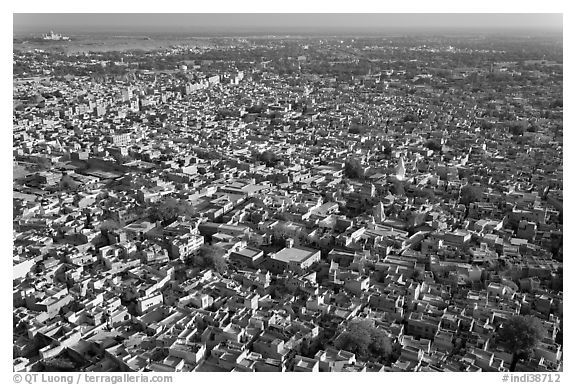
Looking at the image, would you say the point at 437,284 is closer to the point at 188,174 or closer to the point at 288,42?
the point at 188,174

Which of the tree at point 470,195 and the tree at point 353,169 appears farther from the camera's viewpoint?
the tree at point 353,169

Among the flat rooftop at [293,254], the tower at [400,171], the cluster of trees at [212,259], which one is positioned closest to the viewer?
the cluster of trees at [212,259]

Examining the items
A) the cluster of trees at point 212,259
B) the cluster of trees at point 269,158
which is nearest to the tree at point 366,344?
the cluster of trees at point 212,259

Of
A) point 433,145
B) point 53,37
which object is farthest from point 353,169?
point 53,37

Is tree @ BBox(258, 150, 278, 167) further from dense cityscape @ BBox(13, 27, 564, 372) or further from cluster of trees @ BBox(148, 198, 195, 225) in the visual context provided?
cluster of trees @ BBox(148, 198, 195, 225)

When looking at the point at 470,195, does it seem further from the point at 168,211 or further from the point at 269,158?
the point at 168,211

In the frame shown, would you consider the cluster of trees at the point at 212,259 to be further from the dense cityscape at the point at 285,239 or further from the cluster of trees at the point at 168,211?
the cluster of trees at the point at 168,211
